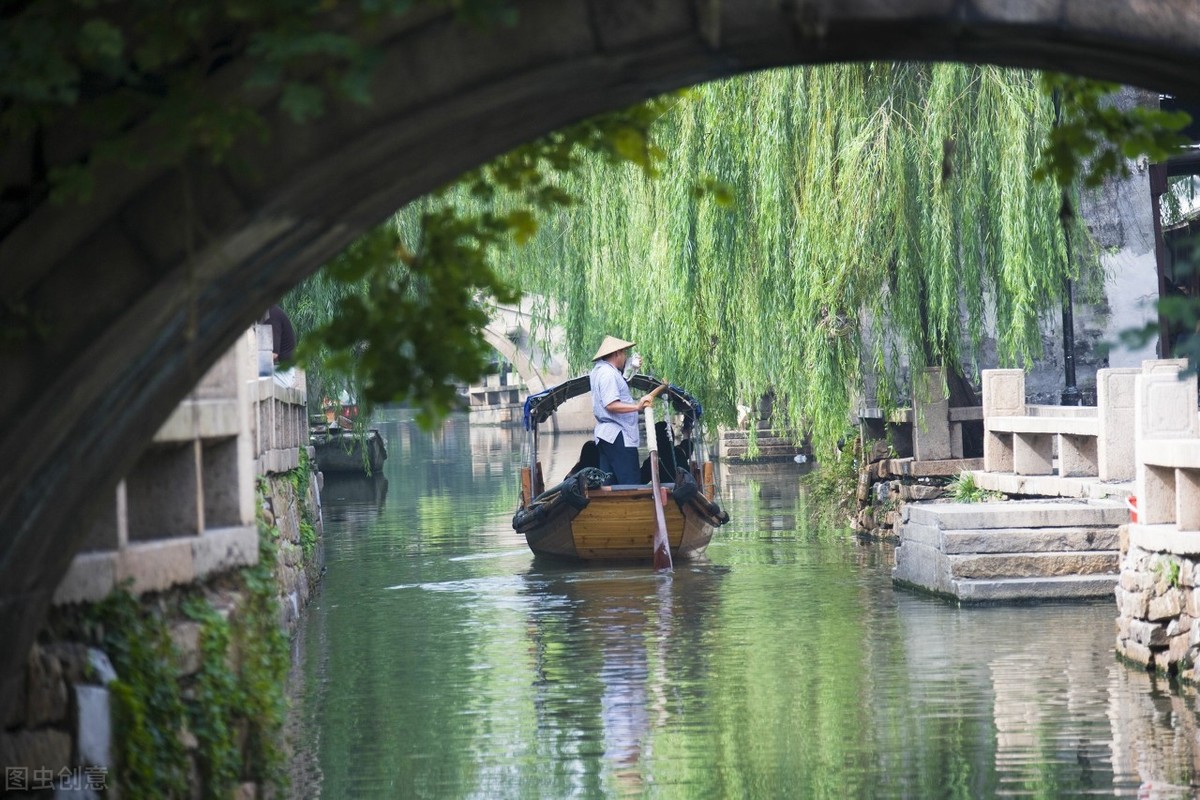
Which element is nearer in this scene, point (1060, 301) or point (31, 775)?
point (31, 775)

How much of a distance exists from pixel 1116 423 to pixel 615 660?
16.4ft

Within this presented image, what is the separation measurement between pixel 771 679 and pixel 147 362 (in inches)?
253

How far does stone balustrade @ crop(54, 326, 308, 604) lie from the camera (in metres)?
5.36

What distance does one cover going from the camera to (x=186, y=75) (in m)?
3.81

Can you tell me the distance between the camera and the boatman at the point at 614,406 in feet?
53.2

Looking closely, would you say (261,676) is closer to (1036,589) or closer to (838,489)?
(1036,589)

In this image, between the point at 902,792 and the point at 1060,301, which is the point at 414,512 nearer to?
the point at 1060,301

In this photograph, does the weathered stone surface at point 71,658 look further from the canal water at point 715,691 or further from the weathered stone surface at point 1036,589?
the weathered stone surface at point 1036,589

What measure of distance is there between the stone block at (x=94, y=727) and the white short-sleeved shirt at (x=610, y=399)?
11070mm

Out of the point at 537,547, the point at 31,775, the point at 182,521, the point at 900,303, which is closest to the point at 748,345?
the point at 900,303

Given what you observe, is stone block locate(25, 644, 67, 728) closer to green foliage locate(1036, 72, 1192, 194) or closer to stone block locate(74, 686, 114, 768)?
stone block locate(74, 686, 114, 768)

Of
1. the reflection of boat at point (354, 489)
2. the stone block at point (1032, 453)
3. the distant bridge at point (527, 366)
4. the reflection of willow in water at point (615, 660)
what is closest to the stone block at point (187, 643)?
the reflection of willow in water at point (615, 660)

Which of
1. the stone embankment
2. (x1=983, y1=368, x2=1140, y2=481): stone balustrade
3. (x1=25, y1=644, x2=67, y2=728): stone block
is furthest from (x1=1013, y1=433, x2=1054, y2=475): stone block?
(x1=25, y1=644, x2=67, y2=728): stone block

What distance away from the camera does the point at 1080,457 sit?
573 inches
